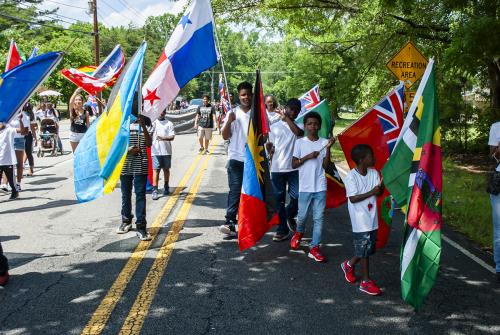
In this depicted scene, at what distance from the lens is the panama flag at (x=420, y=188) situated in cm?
441

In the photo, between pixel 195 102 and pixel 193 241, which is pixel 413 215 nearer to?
pixel 193 241

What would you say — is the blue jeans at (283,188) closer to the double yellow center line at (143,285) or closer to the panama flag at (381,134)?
the panama flag at (381,134)

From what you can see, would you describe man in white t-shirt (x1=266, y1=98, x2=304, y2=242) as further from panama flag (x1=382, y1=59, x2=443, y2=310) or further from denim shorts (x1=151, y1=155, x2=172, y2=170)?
denim shorts (x1=151, y1=155, x2=172, y2=170)

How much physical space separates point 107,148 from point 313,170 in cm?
240

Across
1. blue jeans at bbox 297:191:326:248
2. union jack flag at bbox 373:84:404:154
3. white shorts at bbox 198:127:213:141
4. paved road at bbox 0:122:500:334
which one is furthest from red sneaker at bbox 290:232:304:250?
white shorts at bbox 198:127:213:141

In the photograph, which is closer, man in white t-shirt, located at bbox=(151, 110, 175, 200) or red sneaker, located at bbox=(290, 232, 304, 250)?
red sneaker, located at bbox=(290, 232, 304, 250)

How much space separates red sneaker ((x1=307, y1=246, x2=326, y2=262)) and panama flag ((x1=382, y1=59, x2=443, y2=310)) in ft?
4.10

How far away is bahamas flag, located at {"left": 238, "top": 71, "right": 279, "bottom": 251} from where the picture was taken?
19.1ft

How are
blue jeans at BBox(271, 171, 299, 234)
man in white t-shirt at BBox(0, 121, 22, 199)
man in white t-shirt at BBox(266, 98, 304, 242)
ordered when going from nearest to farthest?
1. man in white t-shirt at BBox(266, 98, 304, 242)
2. blue jeans at BBox(271, 171, 299, 234)
3. man in white t-shirt at BBox(0, 121, 22, 199)

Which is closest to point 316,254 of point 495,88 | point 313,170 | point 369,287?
point 313,170

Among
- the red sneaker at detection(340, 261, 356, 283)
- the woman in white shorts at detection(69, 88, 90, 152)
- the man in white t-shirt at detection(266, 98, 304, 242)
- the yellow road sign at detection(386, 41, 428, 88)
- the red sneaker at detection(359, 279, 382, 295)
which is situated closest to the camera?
the red sneaker at detection(359, 279, 382, 295)

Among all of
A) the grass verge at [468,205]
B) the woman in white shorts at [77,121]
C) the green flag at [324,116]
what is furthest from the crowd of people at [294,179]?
the woman in white shorts at [77,121]

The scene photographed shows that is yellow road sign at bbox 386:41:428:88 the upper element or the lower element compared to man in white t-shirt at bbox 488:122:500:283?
upper

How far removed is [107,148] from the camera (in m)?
6.11
